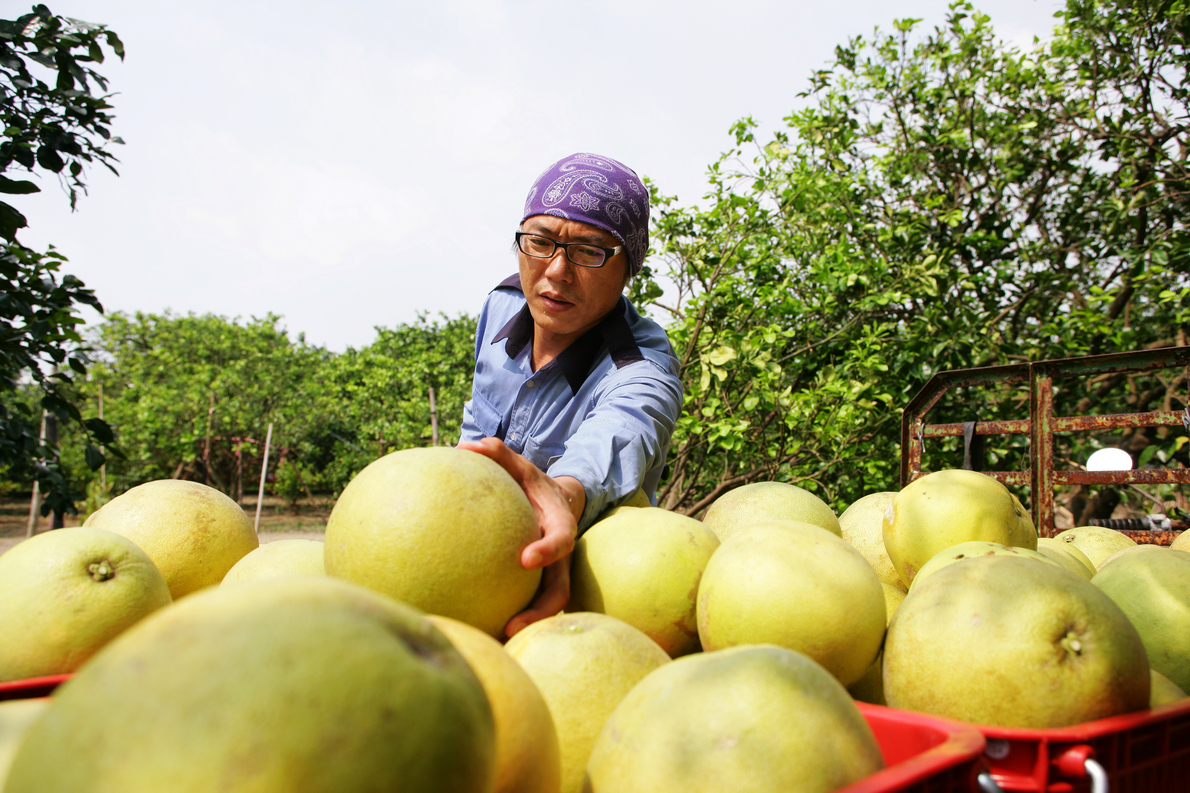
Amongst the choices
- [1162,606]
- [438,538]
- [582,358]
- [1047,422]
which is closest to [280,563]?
[438,538]

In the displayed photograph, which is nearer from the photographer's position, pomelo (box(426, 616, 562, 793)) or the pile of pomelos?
the pile of pomelos

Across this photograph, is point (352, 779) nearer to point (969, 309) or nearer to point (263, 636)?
point (263, 636)

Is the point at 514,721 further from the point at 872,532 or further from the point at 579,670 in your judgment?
the point at 872,532

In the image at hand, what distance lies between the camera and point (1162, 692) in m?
1.33

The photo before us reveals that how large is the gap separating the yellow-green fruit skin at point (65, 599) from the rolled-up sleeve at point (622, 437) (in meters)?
0.92

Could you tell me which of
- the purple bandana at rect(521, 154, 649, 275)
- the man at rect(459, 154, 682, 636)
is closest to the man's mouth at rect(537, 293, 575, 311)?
the man at rect(459, 154, 682, 636)

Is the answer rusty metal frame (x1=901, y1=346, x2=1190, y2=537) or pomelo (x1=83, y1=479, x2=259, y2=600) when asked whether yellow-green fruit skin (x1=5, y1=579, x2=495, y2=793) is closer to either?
pomelo (x1=83, y1=479, x2=259, y2=600)

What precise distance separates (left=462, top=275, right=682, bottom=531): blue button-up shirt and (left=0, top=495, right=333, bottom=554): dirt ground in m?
12.3

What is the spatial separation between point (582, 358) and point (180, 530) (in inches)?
50.3

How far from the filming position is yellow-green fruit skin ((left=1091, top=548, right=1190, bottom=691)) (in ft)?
5.04

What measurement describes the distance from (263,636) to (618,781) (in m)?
0.50

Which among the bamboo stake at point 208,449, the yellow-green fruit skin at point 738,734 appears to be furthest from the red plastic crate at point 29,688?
the bamboo stake at point 208,449

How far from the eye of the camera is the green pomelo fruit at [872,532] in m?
2.24

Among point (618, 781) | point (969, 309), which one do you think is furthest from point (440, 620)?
point (969, 309)
